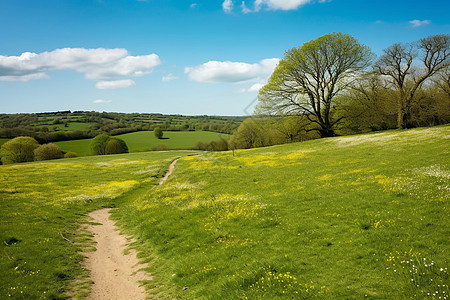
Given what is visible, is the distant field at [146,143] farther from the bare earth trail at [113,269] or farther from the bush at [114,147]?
the bare earth trail at [113,269]

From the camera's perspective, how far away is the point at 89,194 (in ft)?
87.4

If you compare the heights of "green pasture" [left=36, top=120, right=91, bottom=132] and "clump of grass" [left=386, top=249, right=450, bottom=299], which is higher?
"green pasture" [left=36, top=120, right=91, bottom=132]

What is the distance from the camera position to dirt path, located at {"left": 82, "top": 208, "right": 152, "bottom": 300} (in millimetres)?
10180

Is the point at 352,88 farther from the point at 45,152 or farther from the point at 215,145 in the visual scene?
the point at 45,152

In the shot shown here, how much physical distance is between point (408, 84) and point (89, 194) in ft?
199

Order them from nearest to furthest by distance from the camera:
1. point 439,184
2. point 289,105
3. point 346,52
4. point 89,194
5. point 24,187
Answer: point 439,184, point 89,194, point 24,187, point 346,52, point 289,105

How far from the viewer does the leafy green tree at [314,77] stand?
43.2m

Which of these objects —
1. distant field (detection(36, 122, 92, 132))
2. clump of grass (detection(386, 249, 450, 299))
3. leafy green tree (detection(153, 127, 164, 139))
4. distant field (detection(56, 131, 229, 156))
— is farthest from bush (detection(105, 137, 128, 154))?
clump of grass (detection(386, 249, 450, 299))

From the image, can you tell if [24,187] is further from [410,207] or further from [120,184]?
[410,207]

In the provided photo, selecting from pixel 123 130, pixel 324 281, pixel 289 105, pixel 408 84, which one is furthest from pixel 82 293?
pixel 123 130

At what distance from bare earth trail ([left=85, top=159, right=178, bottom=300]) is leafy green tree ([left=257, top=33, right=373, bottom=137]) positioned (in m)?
38.7

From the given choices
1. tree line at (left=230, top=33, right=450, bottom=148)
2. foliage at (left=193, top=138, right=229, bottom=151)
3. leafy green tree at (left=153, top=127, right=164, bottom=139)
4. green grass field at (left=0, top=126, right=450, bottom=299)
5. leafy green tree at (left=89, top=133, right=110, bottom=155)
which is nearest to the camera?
green grass field at (left=0, top=126, right=450, bottom=299)

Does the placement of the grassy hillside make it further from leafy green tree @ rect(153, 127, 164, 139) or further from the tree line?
leafy green tree @ rect(153, 127, 164, 139)

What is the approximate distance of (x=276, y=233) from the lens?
40.9 ft
